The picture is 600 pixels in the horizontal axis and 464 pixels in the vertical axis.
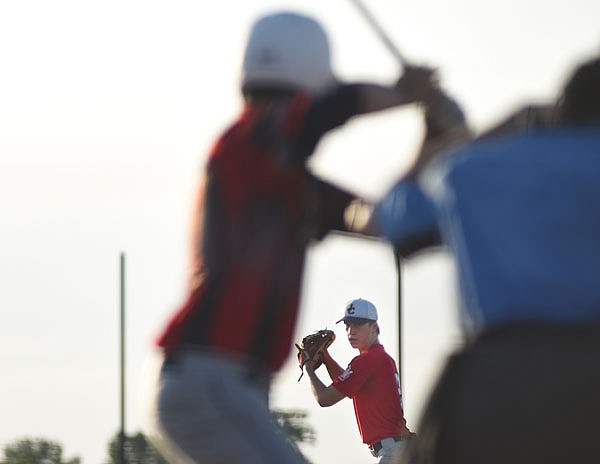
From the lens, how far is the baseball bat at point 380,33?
6.15 m

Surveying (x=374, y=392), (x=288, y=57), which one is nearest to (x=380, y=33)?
(x=288, y=57)

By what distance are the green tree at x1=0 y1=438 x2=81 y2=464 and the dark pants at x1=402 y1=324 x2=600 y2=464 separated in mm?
25402

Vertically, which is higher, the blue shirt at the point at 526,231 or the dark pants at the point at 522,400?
the blue shirt at the point at 526,231

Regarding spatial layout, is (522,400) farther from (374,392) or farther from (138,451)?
(138,451)

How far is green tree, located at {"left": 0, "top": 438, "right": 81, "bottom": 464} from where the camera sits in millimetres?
31219

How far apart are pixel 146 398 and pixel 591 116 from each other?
53.9 inches

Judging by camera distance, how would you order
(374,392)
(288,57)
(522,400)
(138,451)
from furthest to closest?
(138,451), (374,392), (288,57), (522,400)

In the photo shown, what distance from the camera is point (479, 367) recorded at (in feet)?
17.0

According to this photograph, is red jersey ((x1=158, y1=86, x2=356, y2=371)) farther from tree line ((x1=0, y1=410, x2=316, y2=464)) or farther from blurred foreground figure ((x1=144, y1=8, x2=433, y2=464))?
tree line ((x1=0, y1=410, x2=316, y2=464))

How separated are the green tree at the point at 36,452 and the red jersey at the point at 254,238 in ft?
80.5

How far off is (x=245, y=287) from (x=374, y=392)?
9.02m

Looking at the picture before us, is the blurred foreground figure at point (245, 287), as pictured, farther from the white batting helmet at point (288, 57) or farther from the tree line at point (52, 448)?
the tree line at point (52, 448)

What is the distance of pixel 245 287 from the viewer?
596 cm

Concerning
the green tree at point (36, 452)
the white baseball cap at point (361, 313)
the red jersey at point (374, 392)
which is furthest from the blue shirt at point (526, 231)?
the green tree at point (36, 452)
